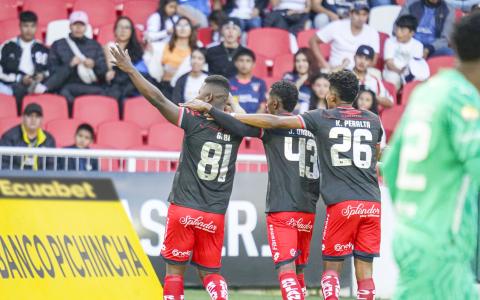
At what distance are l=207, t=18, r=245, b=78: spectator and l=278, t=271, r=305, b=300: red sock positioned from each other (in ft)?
21.4

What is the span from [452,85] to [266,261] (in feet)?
25.0

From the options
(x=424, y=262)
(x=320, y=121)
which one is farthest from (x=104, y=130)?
(x=424, y=262)

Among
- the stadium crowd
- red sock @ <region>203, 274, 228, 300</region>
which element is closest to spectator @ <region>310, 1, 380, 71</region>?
the stadium crowd

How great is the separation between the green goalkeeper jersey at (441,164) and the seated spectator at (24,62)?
10.9 m

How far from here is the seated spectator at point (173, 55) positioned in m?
14.7

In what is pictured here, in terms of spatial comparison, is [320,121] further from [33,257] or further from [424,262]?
[424,262]

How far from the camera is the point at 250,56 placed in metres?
14.4

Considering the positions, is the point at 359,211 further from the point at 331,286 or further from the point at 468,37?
the point at 468,37

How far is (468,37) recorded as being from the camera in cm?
420

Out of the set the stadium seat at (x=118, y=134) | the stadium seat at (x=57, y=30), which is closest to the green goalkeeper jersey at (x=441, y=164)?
the stadium seat at (x=118, y=134)

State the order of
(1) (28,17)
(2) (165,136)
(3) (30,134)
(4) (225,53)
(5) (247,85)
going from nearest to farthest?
(3) (30,134)
(2) (165,136)
(5) (247,85)
(1) (28,17)
(4) (225,53)

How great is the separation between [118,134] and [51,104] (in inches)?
45.1

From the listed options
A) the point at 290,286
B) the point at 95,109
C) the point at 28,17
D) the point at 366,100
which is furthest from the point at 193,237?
the point at 28,17

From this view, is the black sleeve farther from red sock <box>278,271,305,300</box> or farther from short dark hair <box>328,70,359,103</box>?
red sock <box>278,271,305,300</box>
